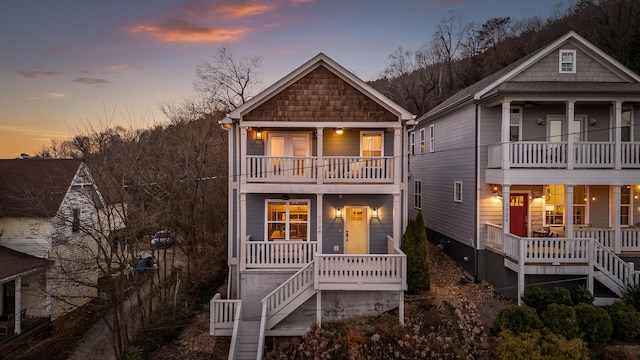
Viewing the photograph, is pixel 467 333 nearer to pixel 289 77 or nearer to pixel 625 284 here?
pixel 625 284

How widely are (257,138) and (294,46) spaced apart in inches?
434

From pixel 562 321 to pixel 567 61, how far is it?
388 inches

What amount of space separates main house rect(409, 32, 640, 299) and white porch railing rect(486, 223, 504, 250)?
1.6 inches

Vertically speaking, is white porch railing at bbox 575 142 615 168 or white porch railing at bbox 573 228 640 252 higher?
white porch railing at bbox 575 142 615 168

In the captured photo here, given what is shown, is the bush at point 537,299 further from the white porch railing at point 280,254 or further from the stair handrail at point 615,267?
the white porch railing at point 280,254

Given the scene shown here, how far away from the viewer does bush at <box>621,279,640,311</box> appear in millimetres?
11188

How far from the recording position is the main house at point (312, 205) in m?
11.9

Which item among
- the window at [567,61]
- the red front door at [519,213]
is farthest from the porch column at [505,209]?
the window at [567,61]

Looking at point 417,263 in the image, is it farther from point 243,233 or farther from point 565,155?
point 565,155

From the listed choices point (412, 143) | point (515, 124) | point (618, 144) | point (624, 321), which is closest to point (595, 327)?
point (624, 321)

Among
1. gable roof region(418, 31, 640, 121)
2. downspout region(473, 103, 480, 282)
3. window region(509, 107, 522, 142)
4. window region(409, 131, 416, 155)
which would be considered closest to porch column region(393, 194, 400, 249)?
downspout region(473, 103, 480, 282)

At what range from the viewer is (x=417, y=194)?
22938mm

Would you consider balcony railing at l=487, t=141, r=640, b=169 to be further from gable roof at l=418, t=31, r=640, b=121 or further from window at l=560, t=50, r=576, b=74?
window at l=560, t=50, r=576, b=74

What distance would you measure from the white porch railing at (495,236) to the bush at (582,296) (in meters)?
2.49
